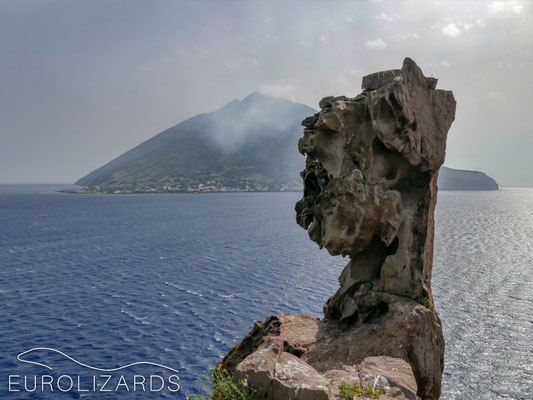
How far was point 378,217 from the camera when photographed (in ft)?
70.0

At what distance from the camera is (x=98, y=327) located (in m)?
39.5

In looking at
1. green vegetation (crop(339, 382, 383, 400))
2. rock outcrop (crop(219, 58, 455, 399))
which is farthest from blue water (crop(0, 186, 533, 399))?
green vegetation (crop(339, 382, 383, 400))

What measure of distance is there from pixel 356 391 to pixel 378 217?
11006 mm

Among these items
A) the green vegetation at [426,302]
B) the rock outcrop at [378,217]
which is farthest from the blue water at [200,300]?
the rock outcrop at [378,217]

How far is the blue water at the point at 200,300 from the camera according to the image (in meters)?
32.5

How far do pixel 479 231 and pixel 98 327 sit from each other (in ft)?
339

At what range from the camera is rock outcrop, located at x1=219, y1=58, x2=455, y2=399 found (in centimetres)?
1989

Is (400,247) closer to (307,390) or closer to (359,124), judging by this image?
(359,124)

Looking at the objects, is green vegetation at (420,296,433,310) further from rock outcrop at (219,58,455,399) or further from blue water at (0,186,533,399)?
blue water at (0,186,533,399)

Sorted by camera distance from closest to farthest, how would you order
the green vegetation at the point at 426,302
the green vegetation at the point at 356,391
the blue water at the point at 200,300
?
1. the green vegetation at the point at 356,391
2. the green vegetation at the point at 426,302
3. the blue water at the point at 200,300

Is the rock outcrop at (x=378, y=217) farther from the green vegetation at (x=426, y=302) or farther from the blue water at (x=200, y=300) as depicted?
the blue water at (x=200, y=300)

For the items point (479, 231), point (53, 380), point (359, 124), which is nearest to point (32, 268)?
point (53, 380)

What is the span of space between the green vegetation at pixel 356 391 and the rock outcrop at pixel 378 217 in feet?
22.1

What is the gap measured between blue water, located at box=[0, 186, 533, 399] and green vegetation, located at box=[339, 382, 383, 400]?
20.3m
